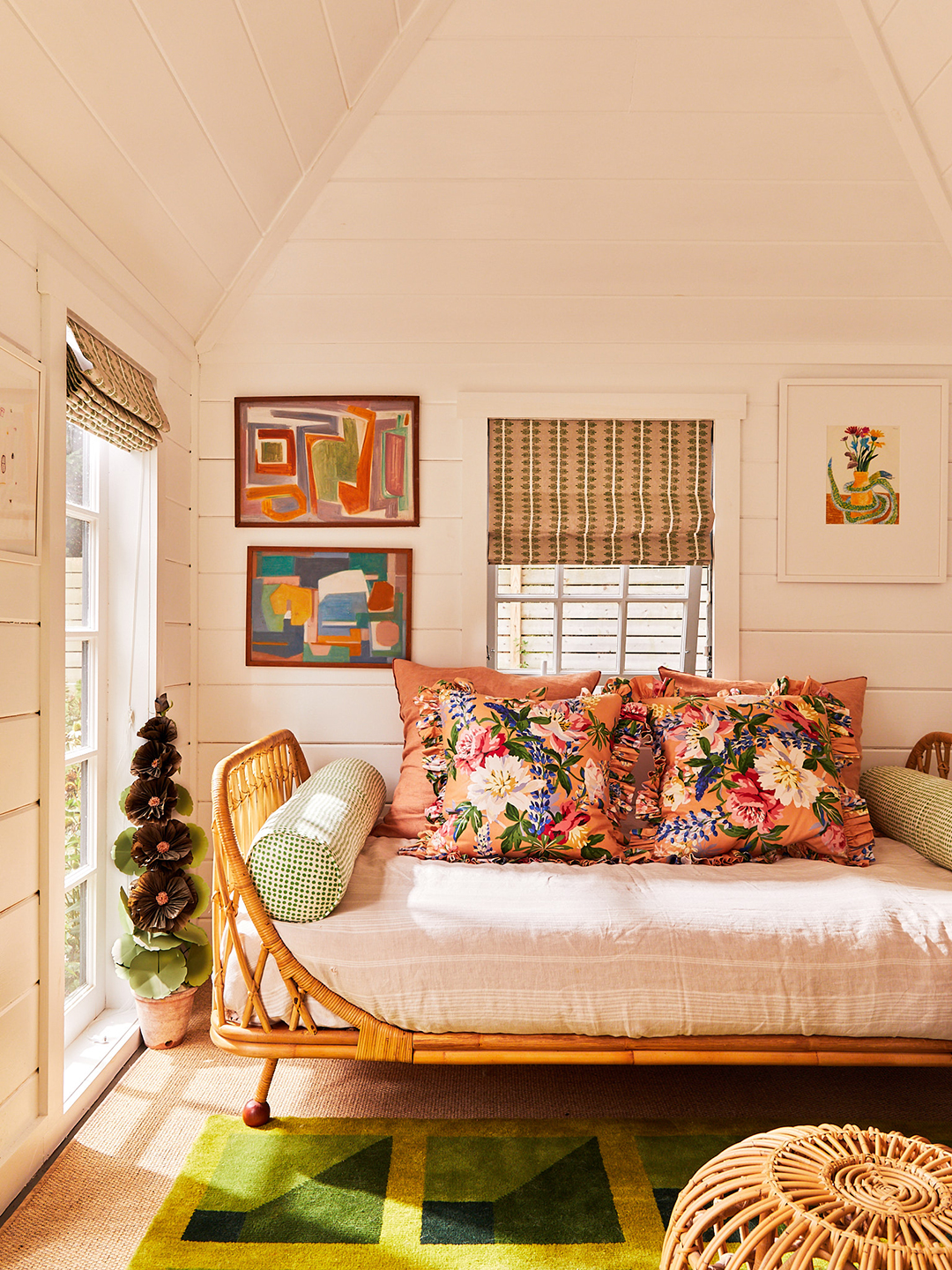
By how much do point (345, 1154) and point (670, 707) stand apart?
1.39 meters

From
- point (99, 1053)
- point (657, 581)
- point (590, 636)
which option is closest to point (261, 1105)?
point (99, 1053)

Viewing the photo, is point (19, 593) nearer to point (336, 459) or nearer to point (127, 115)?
A: point (127, 115)

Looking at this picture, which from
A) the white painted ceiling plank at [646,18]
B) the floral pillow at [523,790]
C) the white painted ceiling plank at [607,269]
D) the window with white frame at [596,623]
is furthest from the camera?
the window with white frame at [596,623]

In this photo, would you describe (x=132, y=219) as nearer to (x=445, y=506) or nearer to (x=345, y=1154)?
(x=445, y=506)

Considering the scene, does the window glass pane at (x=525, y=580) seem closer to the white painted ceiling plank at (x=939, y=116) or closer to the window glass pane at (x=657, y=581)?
the window glass pane at (x=657, y=581)

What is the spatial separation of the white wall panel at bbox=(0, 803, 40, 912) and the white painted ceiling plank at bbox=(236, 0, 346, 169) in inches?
69.8

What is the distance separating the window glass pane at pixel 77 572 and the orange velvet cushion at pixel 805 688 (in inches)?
68.3

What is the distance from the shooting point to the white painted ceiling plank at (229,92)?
1691 mm

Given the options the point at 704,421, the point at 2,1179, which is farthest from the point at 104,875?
the point at 704,421

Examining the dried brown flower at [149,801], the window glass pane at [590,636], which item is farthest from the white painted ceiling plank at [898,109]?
the dried brown flower at [149,801]

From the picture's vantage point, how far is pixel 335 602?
278cm

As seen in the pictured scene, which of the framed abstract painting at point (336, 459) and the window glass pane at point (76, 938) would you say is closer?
the window glass pane at point (76, 938)

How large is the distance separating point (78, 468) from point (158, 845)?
1.05 m

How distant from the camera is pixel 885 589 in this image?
2785 millimetres
